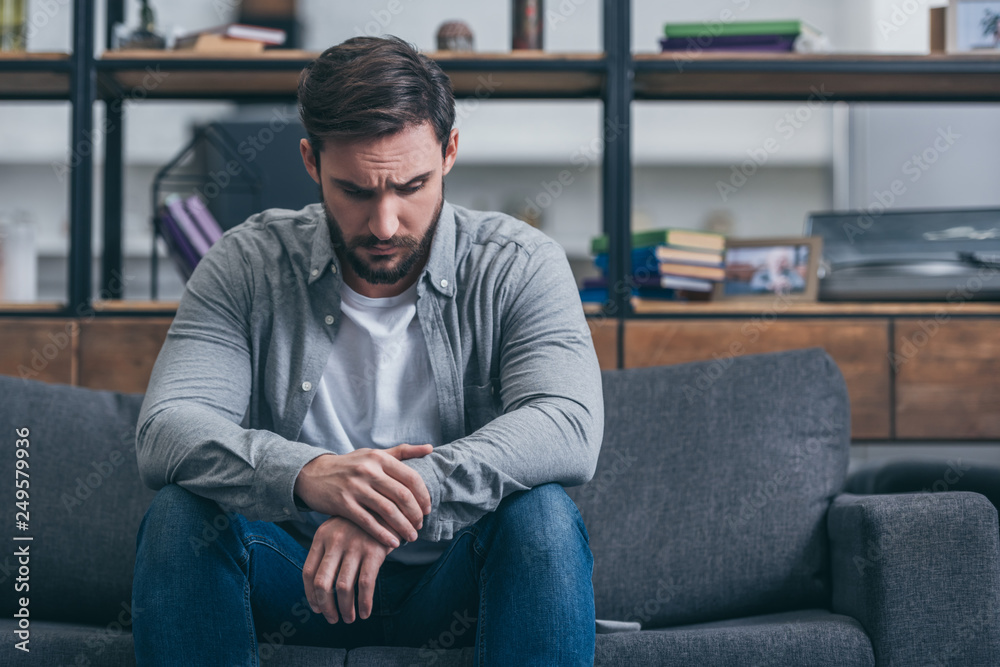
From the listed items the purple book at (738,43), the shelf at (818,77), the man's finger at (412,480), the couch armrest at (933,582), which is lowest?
the couch armrest at (933,582)

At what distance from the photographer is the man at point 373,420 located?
1.00 meters

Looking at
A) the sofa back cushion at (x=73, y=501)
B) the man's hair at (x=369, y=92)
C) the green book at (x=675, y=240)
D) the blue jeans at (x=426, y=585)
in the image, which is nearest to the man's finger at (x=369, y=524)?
the blue jeans at (x=426, y=585)

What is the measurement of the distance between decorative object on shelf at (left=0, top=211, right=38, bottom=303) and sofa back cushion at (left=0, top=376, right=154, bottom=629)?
1.79 ft

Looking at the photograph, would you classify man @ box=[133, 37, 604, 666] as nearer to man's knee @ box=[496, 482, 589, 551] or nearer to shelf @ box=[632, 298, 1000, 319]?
man's knee @ box=[496, 482, 589, 551]

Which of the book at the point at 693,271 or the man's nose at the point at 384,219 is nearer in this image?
the man's nose at the point at 384,219

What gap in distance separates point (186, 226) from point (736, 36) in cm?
132

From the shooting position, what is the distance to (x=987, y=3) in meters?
1.92

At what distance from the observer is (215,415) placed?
3.72 feet

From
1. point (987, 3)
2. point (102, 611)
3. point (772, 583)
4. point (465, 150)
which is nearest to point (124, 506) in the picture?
point (102, 611)

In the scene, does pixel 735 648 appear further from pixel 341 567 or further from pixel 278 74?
pixel 278 74

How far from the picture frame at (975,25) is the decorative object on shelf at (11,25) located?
2120 millimetres

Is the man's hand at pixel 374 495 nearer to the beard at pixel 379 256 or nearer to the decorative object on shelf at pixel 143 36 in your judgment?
the beard at pixel 379 256

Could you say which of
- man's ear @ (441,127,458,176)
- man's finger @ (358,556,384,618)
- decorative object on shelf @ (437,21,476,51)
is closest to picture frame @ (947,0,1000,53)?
Result: decorative object on shelf @ (437,21,476,51)

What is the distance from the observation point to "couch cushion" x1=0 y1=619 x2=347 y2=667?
1.13 meters
